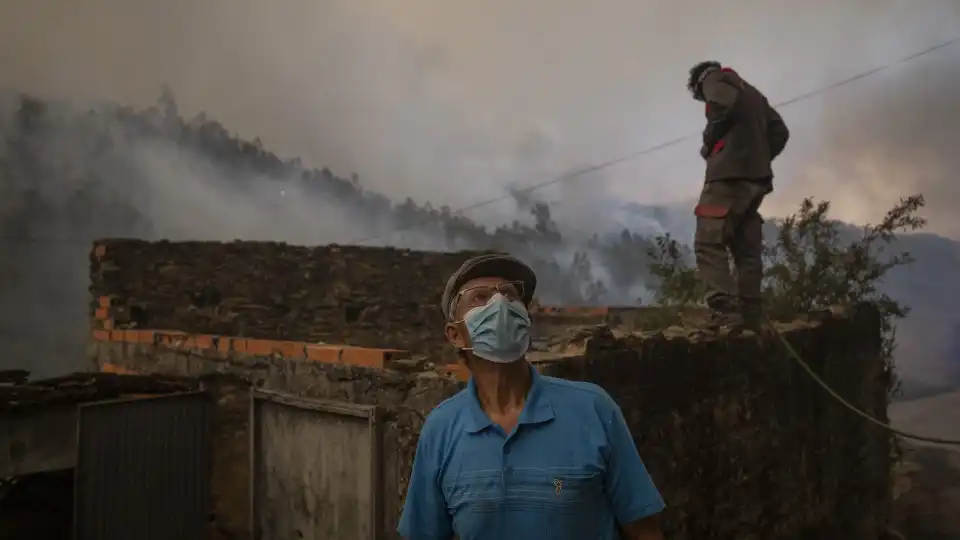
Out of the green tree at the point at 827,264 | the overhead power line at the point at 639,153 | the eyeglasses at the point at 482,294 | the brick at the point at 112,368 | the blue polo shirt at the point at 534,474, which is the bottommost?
the brick at the point at 112,368

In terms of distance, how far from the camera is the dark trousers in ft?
19.0

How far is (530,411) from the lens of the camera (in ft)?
6.34

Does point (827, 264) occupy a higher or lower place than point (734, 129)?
lower

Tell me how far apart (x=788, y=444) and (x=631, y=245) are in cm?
841

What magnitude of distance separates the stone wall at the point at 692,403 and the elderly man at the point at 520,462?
1.77 metres

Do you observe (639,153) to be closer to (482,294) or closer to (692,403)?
(692,403)

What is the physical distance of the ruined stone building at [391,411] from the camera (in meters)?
4.43

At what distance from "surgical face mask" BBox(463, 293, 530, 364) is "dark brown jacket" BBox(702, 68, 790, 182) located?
4057 millimetres

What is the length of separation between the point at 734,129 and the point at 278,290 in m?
5.62

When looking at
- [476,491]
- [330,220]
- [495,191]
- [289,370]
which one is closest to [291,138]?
[330,220]

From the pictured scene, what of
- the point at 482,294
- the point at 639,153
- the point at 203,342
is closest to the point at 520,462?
the point at 482,294

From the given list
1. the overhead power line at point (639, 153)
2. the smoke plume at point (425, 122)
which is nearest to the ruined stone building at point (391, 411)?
the smoke plume at point (425, 122)

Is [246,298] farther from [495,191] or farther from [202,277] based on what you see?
[495,191]

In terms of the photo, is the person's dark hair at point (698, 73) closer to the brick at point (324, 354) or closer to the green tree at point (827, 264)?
the brick at point (324, 354)
